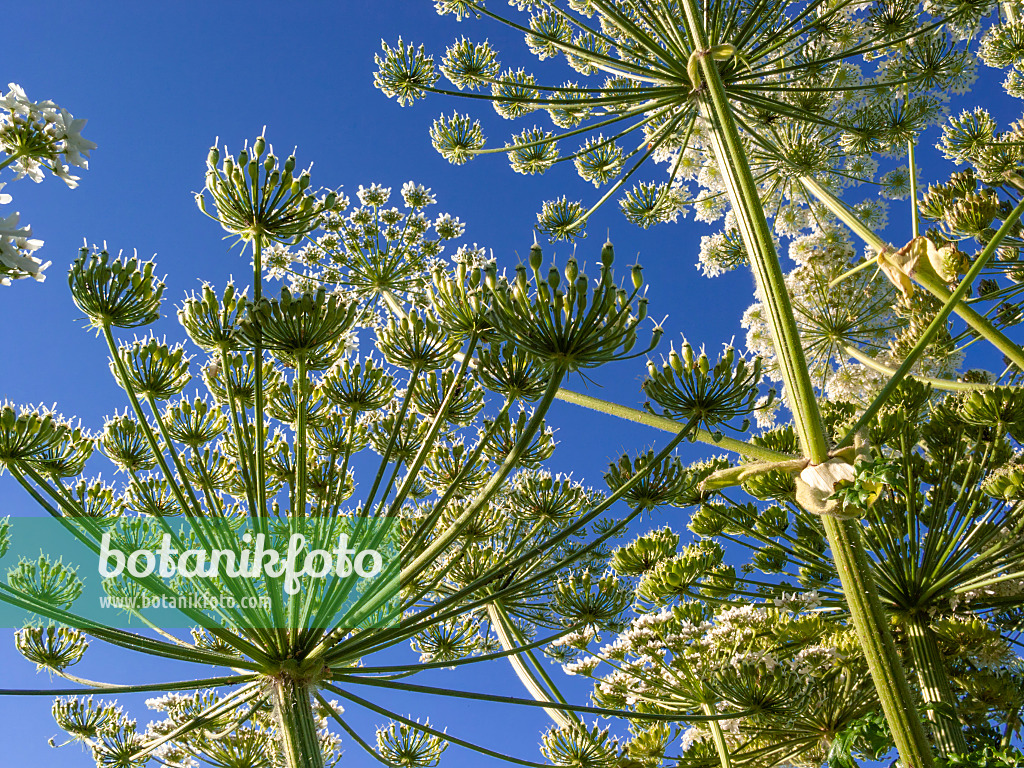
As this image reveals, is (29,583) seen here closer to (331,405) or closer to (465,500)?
(331,405)

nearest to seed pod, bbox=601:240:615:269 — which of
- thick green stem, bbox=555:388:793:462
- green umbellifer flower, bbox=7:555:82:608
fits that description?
thick green stem, bbox=555:388:793:462

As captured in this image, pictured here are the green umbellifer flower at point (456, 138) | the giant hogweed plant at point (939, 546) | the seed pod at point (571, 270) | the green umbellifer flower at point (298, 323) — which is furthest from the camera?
the green umbellifer flower at point (456, 138)

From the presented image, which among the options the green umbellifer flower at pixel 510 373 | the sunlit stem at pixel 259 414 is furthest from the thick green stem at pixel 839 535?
the sunlit stem at pixel 259 414

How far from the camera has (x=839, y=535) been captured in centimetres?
371

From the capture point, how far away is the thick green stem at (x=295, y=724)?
477 centimetres

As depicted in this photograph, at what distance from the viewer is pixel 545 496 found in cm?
687

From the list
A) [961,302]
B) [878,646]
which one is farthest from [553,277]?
[961,302]

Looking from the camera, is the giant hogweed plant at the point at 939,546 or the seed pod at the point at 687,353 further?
the giant hogweed plant at the point at 939,546

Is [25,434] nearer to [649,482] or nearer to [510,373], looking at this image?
[510,373]

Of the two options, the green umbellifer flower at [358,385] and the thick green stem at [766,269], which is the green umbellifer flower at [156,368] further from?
the thick green stem at [766,269]

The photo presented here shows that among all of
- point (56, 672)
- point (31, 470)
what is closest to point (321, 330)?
point (31, 470)

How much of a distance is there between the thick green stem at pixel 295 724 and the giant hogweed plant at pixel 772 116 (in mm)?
3681

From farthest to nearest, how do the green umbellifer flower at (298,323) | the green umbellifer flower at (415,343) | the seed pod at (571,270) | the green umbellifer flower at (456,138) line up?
the green umbellifer flower at (456,138)
the green umbellifer flower at (415,343)
the green umbellifer flower at (298,323)
the seed pod at (571,270)

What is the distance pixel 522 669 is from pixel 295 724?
332 cm
